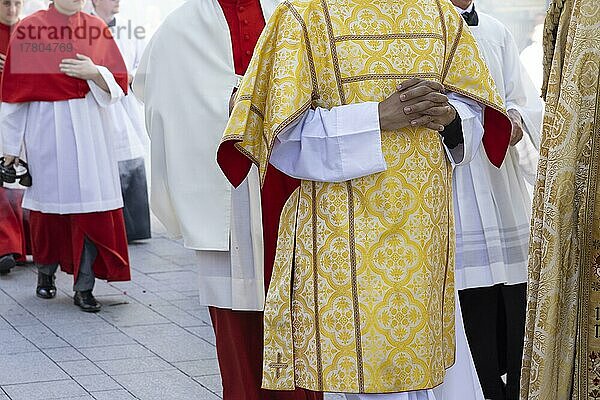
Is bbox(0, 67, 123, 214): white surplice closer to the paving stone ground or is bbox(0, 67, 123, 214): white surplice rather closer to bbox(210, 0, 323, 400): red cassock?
the paving stone ground

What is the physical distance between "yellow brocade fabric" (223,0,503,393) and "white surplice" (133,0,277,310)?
83 cm

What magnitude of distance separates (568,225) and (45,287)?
501cm

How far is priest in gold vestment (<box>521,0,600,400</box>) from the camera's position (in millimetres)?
3021

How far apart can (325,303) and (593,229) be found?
84cm

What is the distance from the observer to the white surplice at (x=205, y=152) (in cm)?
438

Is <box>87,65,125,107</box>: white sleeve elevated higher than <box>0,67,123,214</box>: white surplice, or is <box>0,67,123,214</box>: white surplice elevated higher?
<box>87,65,125,107</box>: white sleeve

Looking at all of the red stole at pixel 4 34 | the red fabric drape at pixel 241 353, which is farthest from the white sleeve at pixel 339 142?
the red stole at pixel 4 34

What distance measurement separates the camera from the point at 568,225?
3.08 metres

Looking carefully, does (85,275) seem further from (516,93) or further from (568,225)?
(568,225)

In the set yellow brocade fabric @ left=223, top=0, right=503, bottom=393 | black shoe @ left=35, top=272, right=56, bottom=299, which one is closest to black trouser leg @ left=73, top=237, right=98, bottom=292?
black shoe @ left=35, top=272, right=56, bottom=299

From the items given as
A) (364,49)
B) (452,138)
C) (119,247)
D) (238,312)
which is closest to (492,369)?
(238,312)

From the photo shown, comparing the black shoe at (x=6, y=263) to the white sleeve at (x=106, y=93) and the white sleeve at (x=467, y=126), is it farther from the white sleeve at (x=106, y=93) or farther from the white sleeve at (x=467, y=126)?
the white sleeve at (x=467, y=126)

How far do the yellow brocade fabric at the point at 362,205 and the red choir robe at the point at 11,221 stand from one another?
199 inches

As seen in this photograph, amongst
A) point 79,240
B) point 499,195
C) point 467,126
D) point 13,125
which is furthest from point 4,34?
point 467,126
